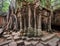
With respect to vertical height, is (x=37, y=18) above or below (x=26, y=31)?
above

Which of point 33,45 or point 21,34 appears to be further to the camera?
point 21,34

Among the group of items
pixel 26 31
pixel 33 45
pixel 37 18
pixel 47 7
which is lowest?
pixel 33 45

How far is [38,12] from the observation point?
5344mm

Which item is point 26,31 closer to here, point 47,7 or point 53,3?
point 47,7

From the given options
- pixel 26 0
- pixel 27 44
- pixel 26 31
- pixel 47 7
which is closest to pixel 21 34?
pixel 26 31

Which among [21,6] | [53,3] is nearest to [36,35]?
[21,6]

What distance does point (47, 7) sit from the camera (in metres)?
6.55

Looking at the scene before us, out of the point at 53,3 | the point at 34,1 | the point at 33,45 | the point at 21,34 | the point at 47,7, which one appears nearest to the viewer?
the point at 33,45

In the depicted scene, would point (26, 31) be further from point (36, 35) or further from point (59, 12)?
point (59, 12)

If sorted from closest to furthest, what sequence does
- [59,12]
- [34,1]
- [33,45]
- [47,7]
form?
[33,45] → [34,1] → [47,7] → [59,12]

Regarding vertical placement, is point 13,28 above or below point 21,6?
below

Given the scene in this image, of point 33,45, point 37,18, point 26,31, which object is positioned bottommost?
point 33,45

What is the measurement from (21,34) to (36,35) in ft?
2.50

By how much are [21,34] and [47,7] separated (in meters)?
2.18
